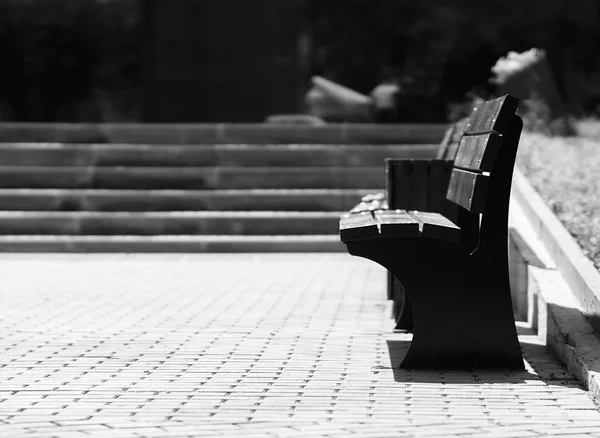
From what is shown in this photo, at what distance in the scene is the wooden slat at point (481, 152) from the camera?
15.4 feet

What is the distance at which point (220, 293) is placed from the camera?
7.88m

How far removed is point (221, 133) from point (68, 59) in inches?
365

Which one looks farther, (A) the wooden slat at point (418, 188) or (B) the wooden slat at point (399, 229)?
(A) the wooden slat at point (418, 188)

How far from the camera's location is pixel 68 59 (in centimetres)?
2206

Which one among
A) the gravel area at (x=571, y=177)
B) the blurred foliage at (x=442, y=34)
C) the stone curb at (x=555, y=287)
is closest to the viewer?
the stone curb at (x=555, y=287)

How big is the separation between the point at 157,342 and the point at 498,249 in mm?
1889

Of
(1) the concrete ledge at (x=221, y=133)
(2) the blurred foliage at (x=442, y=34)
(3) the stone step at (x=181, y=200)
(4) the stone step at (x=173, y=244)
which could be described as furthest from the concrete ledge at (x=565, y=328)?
(2) the blurred foliage at (x=442, y=34)

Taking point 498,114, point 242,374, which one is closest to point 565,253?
Result: point 498,114

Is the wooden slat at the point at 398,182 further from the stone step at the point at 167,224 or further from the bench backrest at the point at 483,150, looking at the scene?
the stone step at the point at 167,224

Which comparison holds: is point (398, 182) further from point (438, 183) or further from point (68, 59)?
point (68, 59)

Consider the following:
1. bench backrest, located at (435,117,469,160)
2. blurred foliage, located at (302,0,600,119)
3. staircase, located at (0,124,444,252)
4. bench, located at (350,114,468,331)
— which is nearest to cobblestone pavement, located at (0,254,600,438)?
bench, located at (350,114,468,331)

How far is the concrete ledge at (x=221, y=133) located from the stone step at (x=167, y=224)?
87.2 inches

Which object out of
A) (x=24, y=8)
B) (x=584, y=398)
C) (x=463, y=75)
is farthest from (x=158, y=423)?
(x=24, y=8)

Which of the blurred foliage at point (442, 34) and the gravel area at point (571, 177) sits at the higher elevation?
the blurred foliage at point (442, 34)
